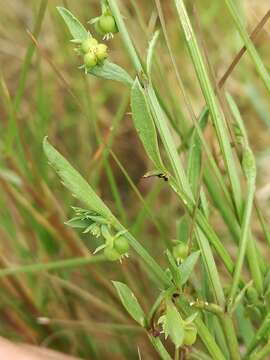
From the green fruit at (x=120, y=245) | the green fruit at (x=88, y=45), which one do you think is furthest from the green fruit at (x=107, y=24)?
the green fruit at (x=120, y=245)

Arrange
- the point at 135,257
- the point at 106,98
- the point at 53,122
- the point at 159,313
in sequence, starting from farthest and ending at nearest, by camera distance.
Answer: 1. the point at 106,98
2. the point at 53,122
3. the point at 135,257
4. the point at 159,313

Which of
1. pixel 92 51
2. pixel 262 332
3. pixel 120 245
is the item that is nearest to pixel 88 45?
pixel 92 51

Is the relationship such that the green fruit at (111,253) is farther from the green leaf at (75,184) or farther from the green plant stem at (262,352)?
the green plant stem at (262,352)

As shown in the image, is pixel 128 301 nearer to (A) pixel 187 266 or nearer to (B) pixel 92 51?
(A) pixel 187 266

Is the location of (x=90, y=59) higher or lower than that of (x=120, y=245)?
higher

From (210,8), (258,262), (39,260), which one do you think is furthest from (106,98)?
(258,262)

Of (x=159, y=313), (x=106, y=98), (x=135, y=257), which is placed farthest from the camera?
(x=106, y=98)

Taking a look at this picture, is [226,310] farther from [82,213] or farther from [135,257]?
[135,257]
